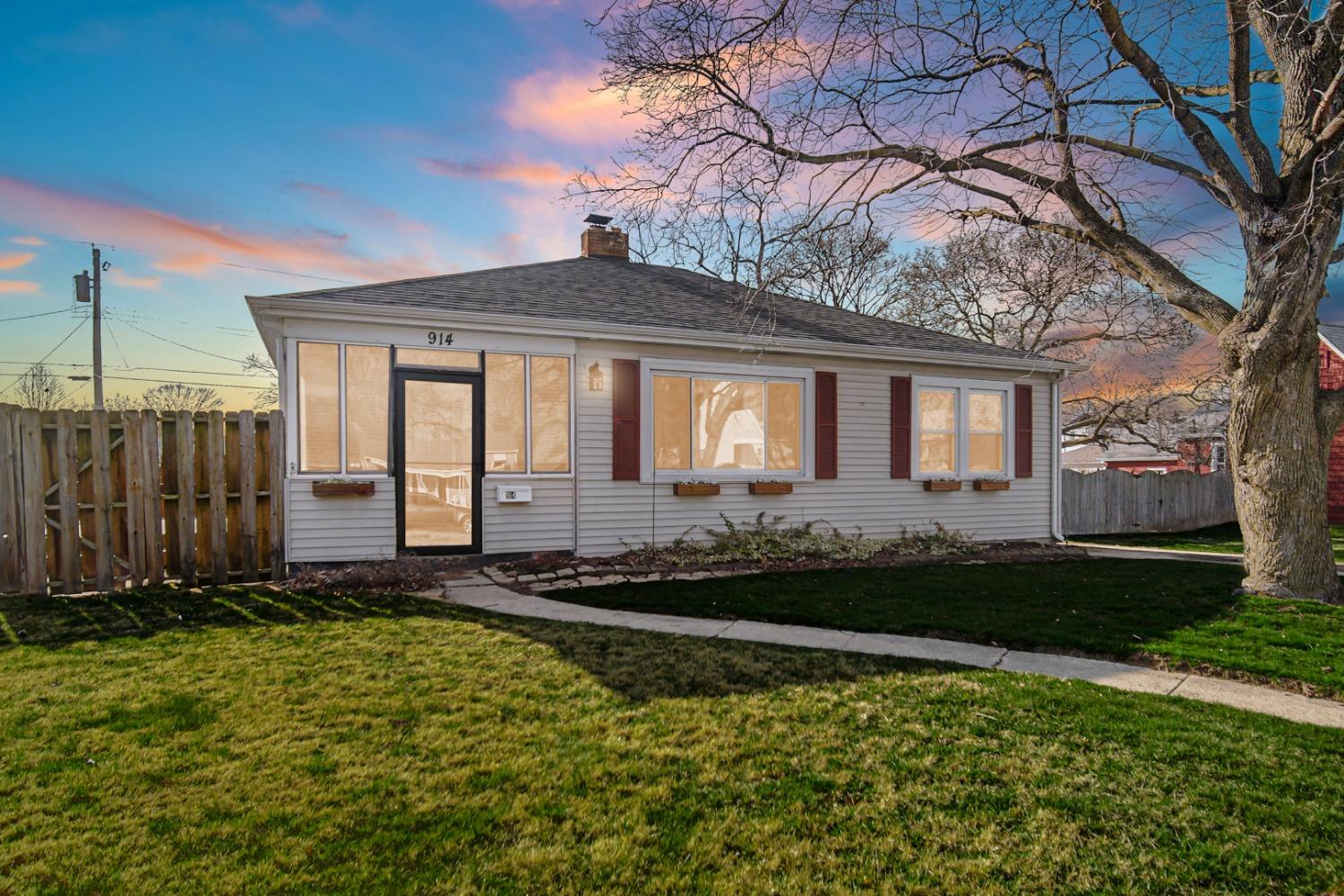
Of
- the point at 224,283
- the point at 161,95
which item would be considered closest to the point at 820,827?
the point at 161,95

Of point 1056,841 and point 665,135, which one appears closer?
point 1056,841

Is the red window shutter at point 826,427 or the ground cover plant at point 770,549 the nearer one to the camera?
the ground cover plant at point 770,549

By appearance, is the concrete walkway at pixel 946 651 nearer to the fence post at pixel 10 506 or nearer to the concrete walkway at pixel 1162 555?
the fence post at pixel 10 506

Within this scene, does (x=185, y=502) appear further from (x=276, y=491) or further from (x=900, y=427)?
(x=900, y=427)

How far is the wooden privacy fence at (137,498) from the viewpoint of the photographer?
619cm

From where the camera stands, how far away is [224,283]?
17.8 m

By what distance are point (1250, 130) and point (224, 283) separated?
819 inches

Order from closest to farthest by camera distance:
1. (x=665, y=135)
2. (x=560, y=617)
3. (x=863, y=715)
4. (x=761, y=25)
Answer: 1. (x=863, y=715)
2. (x=560, y=617)
3. (x=761, y=25)
4. (x=665, y=135)

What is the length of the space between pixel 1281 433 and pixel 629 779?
761 centimetres

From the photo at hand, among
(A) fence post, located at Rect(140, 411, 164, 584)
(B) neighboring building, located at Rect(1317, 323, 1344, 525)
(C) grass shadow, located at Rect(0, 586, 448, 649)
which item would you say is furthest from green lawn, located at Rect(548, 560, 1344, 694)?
(B) neighboring building, located at Rect(1317, 323, 1344, 525)

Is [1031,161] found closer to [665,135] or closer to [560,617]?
[665,135]

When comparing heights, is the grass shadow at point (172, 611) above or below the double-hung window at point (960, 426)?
below

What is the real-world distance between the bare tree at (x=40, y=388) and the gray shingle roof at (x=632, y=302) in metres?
25.5

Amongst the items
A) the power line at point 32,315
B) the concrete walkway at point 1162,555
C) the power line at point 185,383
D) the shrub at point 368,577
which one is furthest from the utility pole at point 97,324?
the concrete walkway at point 1162,555
